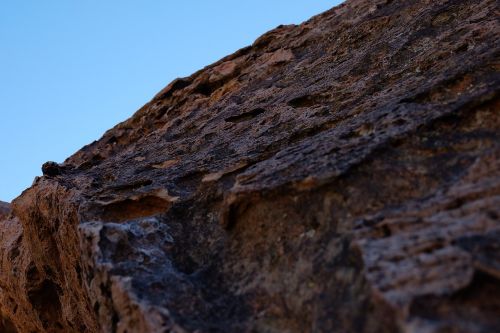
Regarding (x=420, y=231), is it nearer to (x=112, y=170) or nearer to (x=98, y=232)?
(x=98, y=232)

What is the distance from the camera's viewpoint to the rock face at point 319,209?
4.16m

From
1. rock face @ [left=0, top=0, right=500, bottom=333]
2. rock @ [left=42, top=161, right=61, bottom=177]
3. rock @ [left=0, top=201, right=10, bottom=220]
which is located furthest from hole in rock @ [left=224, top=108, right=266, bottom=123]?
rock @ [left=0, top=201, right=10, bottom=220]

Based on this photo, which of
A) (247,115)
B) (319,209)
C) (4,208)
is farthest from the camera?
(4,208)

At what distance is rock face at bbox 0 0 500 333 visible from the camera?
4.16 m

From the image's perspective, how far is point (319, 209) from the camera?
5.70 m

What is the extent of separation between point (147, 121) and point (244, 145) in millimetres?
8484

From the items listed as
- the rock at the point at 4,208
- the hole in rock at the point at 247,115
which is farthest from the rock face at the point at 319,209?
the rock at the point at 4,208

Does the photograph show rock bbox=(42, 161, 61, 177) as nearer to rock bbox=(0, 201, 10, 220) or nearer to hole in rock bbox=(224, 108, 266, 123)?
hole in rock bbox=(224, 108, 266, 123)

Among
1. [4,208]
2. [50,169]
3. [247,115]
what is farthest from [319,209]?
[4,208]

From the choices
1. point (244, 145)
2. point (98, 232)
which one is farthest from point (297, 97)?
point (98, 232)

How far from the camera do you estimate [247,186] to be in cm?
649

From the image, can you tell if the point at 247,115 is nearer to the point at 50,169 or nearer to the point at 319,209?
the point at 50,169

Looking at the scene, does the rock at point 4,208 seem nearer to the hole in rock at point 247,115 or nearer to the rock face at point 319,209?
the rock face at point 319,209

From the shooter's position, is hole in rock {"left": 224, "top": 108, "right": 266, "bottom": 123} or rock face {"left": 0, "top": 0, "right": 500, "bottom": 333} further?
hole in rock {"left": 224, "top": 108, "right": 266, "bottom": 123}
